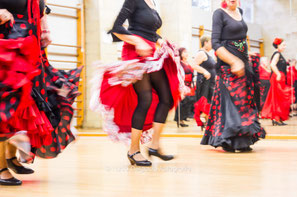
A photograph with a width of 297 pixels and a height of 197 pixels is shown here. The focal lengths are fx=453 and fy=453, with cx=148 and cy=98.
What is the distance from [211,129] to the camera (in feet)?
13.1

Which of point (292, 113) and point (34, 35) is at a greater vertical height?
point (34, 35)

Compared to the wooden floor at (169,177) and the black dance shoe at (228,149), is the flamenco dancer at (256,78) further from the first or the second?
the wooden floor at (169,177)

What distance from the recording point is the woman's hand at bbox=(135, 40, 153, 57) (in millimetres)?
2953

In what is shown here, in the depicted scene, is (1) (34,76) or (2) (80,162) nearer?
(1) (34,76)

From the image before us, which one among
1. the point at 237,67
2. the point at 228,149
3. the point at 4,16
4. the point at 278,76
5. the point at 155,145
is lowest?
the point at 228,149

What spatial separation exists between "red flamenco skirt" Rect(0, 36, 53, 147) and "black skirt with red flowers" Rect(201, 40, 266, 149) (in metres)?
1.98

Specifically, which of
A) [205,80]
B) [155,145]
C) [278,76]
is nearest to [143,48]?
[155,145]

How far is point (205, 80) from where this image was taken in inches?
256

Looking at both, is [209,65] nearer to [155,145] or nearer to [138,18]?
[138,18]

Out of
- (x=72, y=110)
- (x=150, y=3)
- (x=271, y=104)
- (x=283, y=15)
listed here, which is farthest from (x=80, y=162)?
(x=271, y=104)

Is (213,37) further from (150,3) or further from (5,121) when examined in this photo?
(5,121)

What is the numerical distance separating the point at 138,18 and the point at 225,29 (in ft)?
3.58

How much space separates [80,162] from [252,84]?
1656 millimetres

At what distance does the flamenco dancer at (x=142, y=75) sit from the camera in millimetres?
2953
